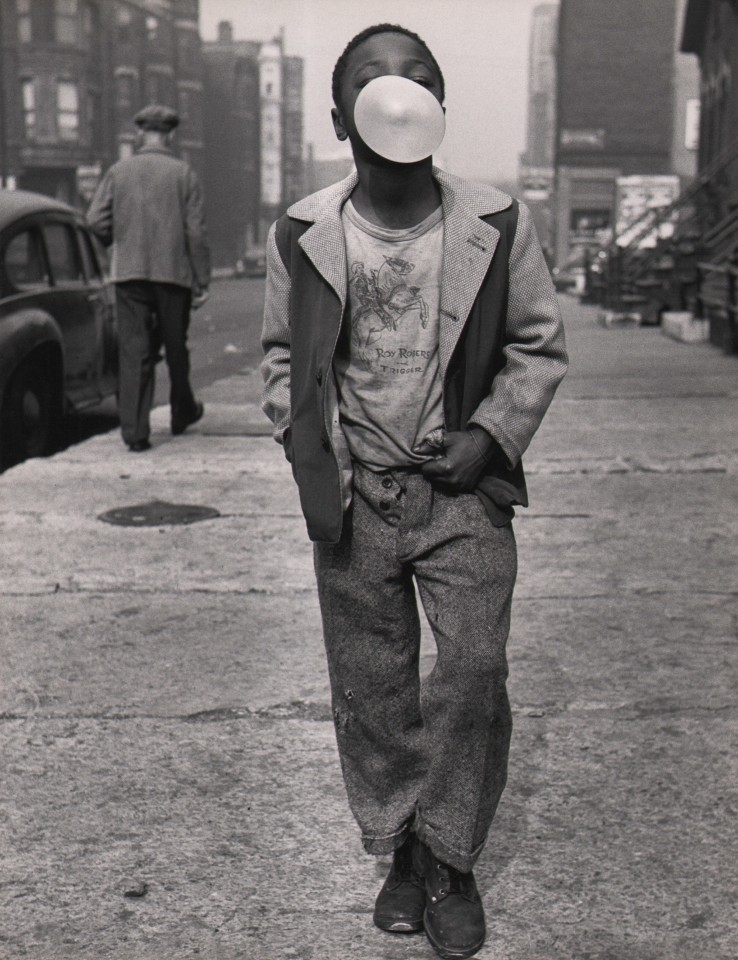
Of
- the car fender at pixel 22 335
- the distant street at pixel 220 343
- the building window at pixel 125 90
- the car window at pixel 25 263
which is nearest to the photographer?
the car fender at pixel 22 335

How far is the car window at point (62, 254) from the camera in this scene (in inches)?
412

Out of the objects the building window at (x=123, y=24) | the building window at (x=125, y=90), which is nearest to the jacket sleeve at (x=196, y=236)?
the building window at (x=125, y=90)

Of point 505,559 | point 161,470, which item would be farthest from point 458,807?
point 161,470

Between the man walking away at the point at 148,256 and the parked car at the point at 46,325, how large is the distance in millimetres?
737

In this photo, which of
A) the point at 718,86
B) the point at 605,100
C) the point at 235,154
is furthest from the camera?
the point at 235,154

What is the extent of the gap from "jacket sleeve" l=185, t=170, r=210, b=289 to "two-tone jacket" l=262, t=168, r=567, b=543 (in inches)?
249

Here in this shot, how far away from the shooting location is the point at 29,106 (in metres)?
66.6

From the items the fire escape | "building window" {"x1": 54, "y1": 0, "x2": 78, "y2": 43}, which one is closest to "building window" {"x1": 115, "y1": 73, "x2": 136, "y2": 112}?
"building window" {"x1": 54, "y1": 0, "x2": 78, "y2": 43}

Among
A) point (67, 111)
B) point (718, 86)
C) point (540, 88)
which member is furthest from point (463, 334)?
point (540, 88)

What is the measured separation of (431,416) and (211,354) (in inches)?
679

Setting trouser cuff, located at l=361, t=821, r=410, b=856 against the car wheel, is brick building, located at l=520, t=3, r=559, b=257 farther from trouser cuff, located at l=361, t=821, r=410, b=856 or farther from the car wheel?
trouser cuff, located at l=361, t=821, r=410, b=856

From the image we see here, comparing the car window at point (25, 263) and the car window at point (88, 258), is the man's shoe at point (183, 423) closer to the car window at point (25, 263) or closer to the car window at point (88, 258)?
the car window at point (25, 263)

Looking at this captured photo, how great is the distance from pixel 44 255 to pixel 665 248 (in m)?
19.5

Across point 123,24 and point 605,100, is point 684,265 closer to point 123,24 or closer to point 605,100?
point 123,24
